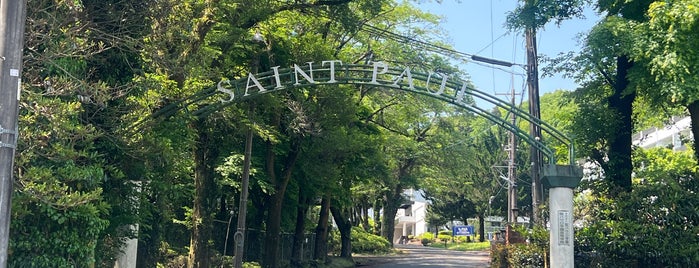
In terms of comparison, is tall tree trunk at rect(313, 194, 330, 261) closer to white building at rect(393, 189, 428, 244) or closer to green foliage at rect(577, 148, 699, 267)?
green foliage at rect(577, 148, 699, 267)

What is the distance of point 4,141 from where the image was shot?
6.90m

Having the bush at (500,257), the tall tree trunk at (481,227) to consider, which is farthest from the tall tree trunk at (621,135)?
the tall tree trunk at (481,227)

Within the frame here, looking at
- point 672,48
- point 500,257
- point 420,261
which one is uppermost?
point 672,48

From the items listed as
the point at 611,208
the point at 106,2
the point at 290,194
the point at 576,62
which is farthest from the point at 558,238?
the point at 290,194

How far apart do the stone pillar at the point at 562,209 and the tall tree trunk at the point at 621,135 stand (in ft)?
14.9

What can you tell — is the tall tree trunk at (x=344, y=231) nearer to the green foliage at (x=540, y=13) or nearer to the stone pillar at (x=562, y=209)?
the green foliage at (x=540, y=13)

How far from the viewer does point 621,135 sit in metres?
18.9

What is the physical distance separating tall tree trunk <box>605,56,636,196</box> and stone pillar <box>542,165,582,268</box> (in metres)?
4.53

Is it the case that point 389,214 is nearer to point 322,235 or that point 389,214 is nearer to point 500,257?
point 322,235

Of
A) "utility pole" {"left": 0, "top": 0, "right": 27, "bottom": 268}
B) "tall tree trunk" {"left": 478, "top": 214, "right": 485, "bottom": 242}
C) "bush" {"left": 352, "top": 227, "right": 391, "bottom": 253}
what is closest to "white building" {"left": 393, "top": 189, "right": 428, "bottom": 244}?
"tall tree trunk" {"left": 478, "top": 214, "right": 485, "bottom": 242}

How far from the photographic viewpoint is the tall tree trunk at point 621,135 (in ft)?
60.5

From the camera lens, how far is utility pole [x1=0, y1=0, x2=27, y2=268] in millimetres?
6871

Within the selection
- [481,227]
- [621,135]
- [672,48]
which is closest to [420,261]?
[621,135]

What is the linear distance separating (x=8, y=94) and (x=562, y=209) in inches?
420
